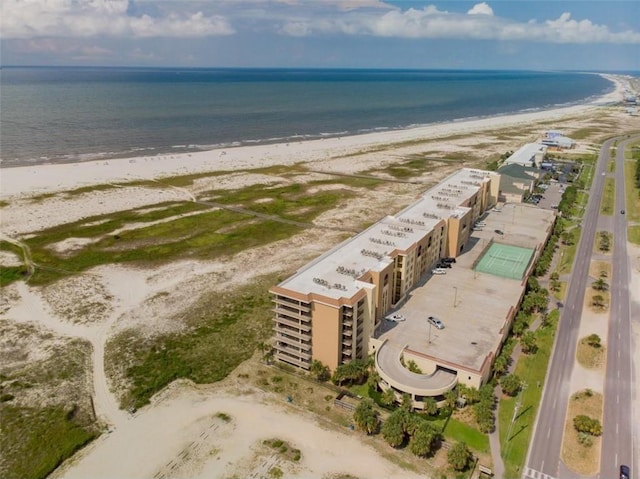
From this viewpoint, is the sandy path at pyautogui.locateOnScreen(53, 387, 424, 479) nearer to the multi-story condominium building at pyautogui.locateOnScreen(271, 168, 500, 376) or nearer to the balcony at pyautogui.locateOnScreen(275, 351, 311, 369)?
the balcony at pyautogui.locateOnScreen(275, 351, 311, 369)

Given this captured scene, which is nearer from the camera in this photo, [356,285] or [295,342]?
[356,285]

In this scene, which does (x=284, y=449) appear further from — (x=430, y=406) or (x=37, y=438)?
(x=37, y=438)

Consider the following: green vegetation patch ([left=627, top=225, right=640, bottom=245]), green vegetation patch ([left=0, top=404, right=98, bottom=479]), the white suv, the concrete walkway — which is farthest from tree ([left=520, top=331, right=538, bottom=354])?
green vegetation patch ([left=627, top=225, right=640, bottom=245])

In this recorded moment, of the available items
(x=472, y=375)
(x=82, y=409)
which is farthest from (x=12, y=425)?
(x=472, y=375)

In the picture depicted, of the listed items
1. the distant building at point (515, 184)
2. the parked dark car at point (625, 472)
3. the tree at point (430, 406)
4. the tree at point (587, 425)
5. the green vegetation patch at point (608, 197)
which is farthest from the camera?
the distant building at point (515, 184)

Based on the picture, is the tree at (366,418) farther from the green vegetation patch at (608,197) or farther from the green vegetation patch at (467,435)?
the green vegetation patch at (608,197)

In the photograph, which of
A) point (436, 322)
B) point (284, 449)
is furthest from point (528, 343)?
point (284, 449)

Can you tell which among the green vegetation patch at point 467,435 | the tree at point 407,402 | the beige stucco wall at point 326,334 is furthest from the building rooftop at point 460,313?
the beige stucco wall at point 326,334
